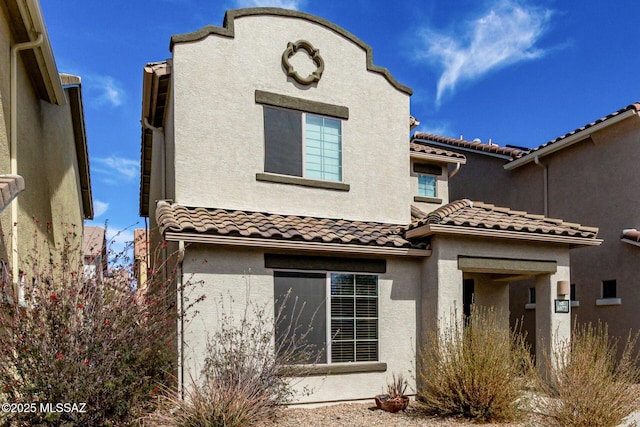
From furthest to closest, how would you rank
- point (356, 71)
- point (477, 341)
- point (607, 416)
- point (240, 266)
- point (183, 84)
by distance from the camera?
point (356, 71)
point (183, 84)
point (240, 266)
point (477, 341)
point (607, 416)

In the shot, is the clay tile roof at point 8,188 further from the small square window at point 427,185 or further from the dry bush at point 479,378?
the small square window at point 427,185

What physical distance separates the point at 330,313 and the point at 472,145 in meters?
11.5

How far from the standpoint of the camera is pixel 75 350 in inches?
275

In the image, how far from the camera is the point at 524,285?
55.1 feet

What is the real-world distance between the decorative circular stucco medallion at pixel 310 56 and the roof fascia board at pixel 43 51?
4.71 m

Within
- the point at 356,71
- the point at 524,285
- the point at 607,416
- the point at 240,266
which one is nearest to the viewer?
the point at 607,416

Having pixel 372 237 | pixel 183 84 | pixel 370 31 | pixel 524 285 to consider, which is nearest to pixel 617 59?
pixel 524 285

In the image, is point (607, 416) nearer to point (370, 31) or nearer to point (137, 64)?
point (370, 31)

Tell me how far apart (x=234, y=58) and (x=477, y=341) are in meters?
7.57

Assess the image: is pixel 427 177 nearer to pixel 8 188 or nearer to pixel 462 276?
pixel 462 276

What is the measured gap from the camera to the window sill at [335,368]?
988cm

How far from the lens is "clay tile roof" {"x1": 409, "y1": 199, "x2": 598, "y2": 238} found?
10.8m

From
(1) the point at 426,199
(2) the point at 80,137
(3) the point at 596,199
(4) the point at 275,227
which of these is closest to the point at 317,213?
(4) the point at 275,227

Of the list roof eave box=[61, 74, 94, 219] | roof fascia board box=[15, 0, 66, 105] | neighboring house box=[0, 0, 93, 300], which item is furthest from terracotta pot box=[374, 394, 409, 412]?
roof eave box=[61, 74, 94, 219]
